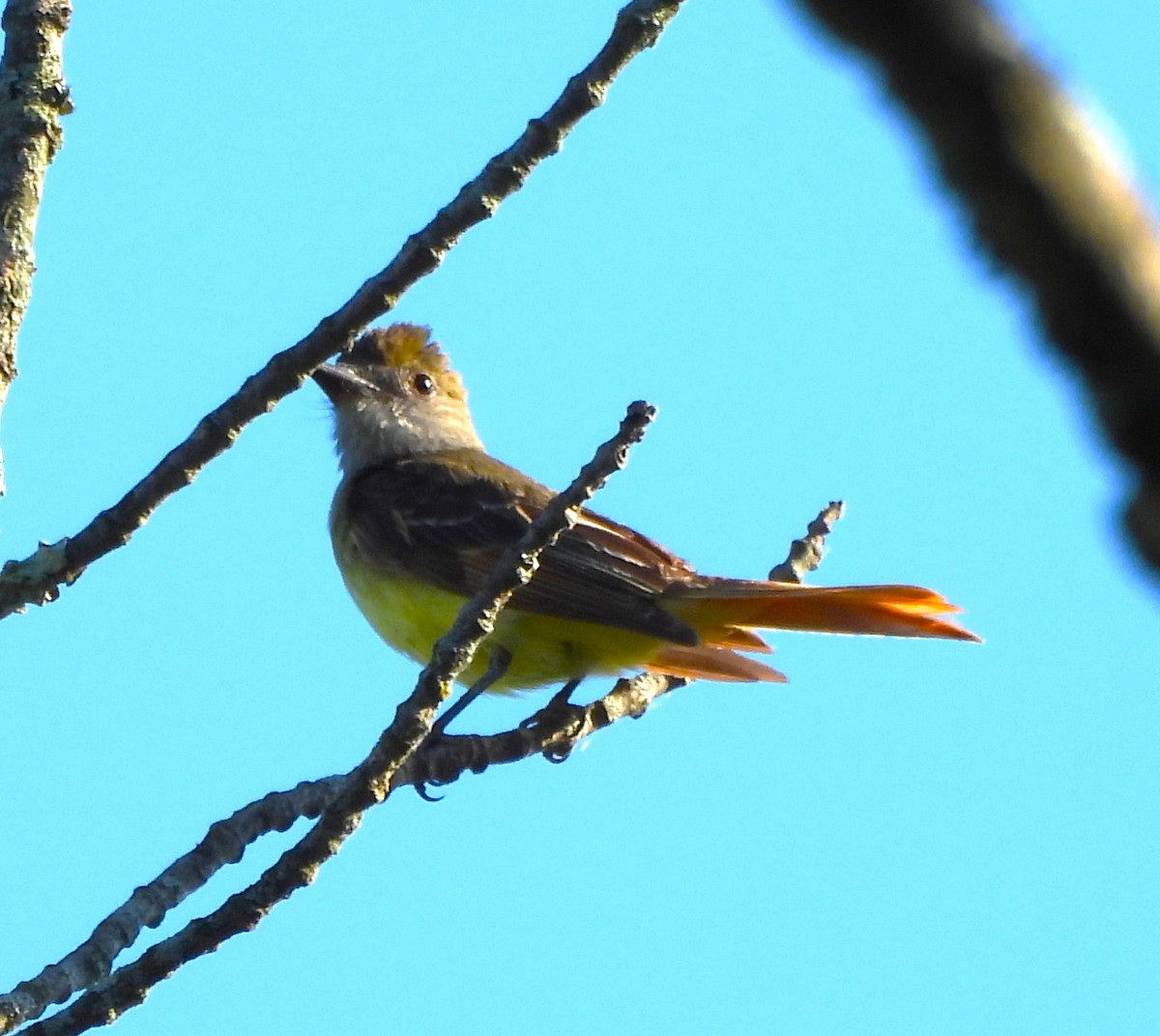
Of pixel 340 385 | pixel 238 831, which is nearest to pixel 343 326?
pixel 238 831

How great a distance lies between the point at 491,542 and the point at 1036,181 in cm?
701

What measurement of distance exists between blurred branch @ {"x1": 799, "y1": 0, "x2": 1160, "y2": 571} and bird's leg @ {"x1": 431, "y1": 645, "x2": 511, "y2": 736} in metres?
6.21

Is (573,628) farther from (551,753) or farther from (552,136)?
(552,136)

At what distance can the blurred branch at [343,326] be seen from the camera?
3607mm

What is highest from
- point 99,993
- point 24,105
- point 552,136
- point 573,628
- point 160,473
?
point 573,628

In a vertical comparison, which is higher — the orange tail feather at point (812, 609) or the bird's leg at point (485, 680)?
the orange tail feather at point (812, 609)

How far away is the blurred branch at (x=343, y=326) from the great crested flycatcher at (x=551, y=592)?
9.00 feet

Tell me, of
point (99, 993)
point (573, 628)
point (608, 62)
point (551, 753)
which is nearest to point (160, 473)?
point (99, 993)

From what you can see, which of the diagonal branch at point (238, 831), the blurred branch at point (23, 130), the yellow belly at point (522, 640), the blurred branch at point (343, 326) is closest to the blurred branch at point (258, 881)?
the diagonal branch at point (238, 831)

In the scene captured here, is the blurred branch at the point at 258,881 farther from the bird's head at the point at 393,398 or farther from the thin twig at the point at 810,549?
the bird's head at the point at 393,398

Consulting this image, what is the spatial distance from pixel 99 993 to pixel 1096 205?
3.47 m

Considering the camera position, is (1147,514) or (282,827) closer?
(1147,514)

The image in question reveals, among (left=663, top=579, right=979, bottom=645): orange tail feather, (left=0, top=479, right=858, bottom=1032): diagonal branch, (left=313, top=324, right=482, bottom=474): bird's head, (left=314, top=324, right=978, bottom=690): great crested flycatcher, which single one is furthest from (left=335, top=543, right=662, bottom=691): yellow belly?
(left=313, top=324, right=482, bottom=474): bird's head

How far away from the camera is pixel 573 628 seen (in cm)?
→ 691
